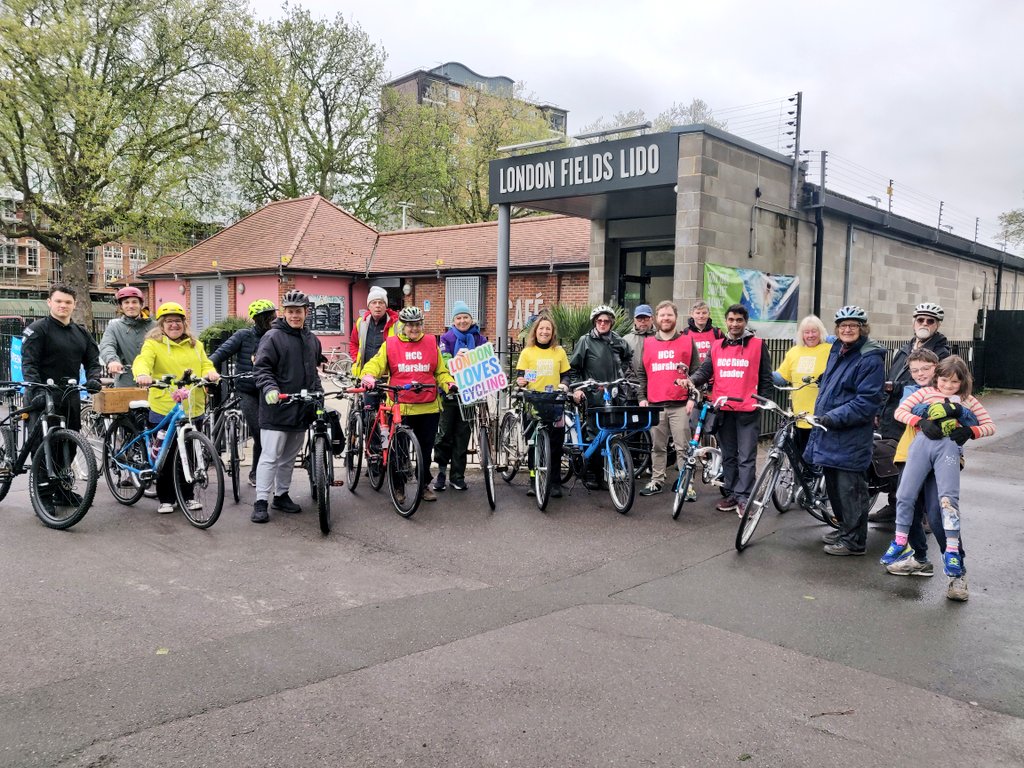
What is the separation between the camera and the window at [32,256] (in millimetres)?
74562

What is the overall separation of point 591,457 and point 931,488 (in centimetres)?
350

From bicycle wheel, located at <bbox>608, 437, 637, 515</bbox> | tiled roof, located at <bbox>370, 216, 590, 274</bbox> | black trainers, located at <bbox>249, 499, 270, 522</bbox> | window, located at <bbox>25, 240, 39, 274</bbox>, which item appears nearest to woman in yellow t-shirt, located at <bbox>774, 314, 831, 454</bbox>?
bicycle wheel, located at <bbox>608, 437, 637, 515</bbox>

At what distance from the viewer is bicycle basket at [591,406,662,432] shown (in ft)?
24.6

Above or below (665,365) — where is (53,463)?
below

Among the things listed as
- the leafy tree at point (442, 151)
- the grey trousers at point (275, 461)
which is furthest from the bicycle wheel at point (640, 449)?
the leafy tree at point (442, 151)

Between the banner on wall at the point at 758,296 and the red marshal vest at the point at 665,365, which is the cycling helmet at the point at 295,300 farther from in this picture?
the banner on wall at the point at 758,296

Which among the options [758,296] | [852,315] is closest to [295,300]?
[852,315]

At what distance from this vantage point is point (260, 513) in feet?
22.1

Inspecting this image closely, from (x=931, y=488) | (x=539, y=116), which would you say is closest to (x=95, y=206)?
(x=539, y=116)

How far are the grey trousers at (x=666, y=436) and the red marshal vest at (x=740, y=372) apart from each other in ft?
2.01

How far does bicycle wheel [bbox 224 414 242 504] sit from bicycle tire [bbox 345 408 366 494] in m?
1.11

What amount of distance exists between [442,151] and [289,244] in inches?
544

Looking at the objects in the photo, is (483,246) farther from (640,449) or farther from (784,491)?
(784,491)

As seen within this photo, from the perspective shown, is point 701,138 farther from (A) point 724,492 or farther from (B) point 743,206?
(A) point 724,492
